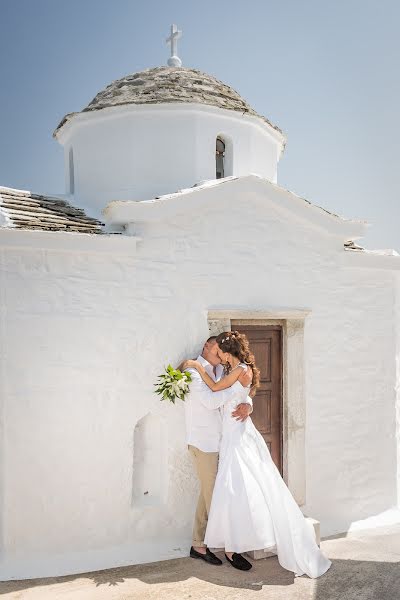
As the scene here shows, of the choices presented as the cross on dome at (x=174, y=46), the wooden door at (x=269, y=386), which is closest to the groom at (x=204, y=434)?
the wooden door at (x=269, y=386)

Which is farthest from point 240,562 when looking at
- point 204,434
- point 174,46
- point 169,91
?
point 174,46

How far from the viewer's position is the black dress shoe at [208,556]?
5.36m

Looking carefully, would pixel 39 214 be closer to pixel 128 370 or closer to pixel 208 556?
pixel 128 370

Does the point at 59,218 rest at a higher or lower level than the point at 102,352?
higher

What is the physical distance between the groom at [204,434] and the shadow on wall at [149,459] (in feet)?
1.26

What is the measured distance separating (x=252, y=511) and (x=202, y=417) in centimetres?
95

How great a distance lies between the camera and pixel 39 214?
579cm

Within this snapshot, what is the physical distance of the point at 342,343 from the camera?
6.74m

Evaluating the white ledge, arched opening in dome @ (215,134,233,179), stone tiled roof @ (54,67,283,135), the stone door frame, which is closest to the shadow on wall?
the white ledge

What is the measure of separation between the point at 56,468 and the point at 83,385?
0.77 metres

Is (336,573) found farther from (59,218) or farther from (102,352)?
(59,218)

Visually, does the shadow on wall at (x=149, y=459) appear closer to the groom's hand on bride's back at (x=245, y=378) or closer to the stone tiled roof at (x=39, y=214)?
the groom's hand on bride's back at (x=245, y=378)

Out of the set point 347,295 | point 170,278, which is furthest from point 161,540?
point 347,295

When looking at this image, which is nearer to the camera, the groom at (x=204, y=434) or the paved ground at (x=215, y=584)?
the paved ground at (x=215, y=584)
